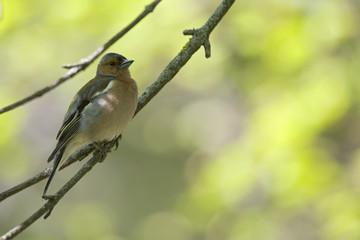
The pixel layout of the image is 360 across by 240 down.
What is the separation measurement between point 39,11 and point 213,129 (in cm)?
286

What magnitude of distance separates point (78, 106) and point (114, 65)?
2.19 feet

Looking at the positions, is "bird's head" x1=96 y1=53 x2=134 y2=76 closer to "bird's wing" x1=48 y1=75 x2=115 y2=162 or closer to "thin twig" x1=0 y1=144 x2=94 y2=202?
"bird's wing" x1=48 y1=75 x2=115 y2=162

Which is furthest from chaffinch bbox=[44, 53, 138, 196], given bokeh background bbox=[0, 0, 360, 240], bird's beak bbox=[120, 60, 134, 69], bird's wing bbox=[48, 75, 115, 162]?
bokeh background bbox=[0, 0, 360, 240]

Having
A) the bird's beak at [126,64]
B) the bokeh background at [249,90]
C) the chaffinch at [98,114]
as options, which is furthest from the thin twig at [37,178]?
the bokeh background at [249,90]

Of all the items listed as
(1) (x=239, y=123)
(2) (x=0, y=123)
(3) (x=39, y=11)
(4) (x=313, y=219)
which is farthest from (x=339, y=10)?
(2) (x=0, y=123)

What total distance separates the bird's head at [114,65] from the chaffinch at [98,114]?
0.15 meters

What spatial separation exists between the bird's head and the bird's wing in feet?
0.61

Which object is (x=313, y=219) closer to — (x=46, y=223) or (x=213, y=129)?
(x=213, y=129)

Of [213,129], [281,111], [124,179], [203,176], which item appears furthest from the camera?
[124,179]

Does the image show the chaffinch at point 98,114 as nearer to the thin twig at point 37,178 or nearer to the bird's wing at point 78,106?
the bird's wing at point 78,106

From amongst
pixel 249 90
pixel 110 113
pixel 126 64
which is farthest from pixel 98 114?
pixel 249 90

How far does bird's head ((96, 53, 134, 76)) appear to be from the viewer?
4703 mm

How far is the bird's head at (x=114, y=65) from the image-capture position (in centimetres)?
470

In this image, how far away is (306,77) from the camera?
6.45 m
